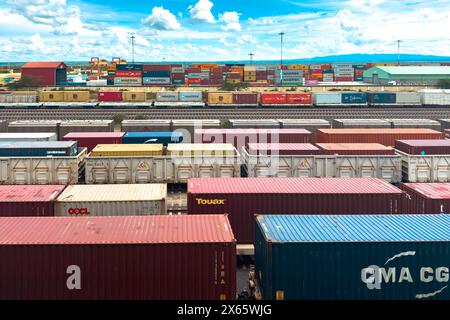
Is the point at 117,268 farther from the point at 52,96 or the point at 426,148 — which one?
the point at 52,96

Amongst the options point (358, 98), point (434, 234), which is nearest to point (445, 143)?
point (434, 234)

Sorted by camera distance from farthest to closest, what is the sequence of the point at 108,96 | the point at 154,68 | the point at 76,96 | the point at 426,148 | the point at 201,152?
1. the point at 154,68
2. the point at 76,96
3. the point at 108,96
4. the point at 426,148
5. the point at 201,152

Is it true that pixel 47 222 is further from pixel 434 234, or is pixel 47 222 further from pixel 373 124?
pixel 373 124

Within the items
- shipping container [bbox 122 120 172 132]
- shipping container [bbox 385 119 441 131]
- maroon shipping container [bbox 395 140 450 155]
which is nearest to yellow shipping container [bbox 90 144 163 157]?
shipping container [bbox 122 120 172 132]

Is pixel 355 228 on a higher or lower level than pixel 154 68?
lower

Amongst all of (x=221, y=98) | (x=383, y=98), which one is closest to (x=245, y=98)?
(x=221, y=98)
